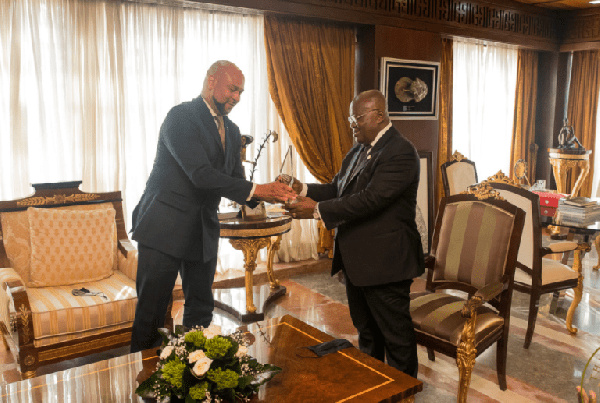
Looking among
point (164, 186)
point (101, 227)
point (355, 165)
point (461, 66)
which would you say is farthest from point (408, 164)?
point (461, 66)

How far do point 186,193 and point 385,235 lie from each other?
0.99 meters

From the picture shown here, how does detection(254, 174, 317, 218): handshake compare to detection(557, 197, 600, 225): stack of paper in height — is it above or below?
above

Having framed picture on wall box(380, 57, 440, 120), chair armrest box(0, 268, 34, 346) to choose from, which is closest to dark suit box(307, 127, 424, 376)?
chair armrest box(0, 268, 34, 346)

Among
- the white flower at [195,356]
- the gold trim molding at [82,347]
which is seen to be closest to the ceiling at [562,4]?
the gold trim molding at [82,347]

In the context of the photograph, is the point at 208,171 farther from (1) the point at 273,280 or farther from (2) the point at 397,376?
(1) the point at 273,280

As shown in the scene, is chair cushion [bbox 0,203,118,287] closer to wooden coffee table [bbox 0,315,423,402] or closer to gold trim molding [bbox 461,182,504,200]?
wooden coffee table [bbox 0,315,423,402]

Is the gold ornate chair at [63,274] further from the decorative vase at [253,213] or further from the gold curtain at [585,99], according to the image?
the gold curtain at [585,99]

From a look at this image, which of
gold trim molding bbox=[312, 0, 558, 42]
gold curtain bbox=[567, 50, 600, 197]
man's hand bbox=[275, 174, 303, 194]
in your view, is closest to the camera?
man's hand bbox=[275, 174, 303, 194]

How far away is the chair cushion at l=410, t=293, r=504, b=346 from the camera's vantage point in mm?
2541

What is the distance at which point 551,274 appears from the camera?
3.40 metres

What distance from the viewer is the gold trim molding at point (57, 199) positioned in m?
3.29

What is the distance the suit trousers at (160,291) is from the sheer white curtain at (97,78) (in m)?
1.75

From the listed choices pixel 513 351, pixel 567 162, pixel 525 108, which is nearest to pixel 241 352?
pixel 513 351

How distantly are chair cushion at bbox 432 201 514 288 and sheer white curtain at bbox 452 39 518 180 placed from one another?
13.0 ft
